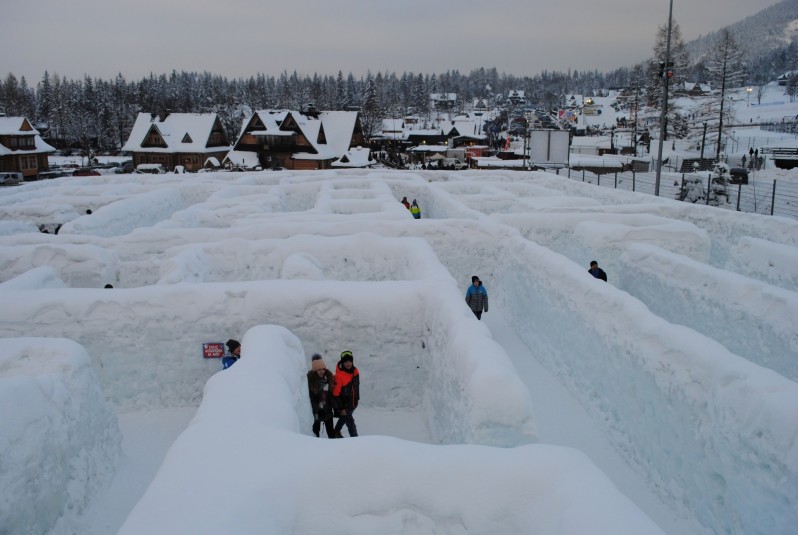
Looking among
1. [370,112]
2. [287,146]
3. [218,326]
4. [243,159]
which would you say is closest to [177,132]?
[243,159]

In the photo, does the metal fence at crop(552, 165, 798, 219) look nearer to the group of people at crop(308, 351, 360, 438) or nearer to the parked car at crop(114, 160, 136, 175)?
the group of people at crop(308, 351, 360, 438)

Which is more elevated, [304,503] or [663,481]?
[304,503]

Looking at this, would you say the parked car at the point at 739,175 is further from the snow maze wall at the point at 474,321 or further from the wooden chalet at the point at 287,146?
the wooden chalet at the point at 287,146

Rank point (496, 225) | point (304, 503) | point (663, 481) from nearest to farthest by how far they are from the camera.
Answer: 1. point (304, 503)
2. point (663, 481)
3. point (496, 225)

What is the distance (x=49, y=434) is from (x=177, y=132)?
50859mm

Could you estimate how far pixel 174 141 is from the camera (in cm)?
5056

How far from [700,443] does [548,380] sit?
3.74 m

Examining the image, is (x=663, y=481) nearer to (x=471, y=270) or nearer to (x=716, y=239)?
(x=471, y=270)

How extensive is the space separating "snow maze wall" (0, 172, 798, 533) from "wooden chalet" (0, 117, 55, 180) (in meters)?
39.9

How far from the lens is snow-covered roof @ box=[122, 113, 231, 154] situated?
50031mm

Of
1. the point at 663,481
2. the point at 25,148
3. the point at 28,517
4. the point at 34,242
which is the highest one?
the point at 25,148

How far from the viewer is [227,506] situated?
142 inches

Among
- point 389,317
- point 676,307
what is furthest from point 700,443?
point 676,307

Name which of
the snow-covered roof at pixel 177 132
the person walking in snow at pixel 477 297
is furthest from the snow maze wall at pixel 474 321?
the snow-covered roof at pixel 177 132
